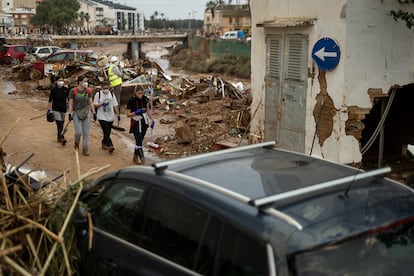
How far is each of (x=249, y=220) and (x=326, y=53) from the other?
Answer: 650 cm

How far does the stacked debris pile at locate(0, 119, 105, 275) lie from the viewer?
4.36m

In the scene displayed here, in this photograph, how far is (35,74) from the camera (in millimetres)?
27797

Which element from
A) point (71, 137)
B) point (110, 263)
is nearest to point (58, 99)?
point (71, 137)

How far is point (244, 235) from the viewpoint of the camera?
335 centimetres

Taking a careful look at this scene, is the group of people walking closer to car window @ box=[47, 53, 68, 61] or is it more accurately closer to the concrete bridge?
car window @ box=[47, 53, 68, 61]

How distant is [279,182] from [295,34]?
6566 mm

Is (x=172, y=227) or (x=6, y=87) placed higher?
(x=172, y=227)

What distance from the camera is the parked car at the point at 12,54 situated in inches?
1406

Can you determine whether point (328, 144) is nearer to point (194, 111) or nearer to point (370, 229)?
point (370, 229)

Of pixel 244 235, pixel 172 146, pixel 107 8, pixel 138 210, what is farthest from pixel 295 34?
pixel 107 8

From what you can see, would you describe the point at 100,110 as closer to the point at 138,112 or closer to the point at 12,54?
the point at 138,112

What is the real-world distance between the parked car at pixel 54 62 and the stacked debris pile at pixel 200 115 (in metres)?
5.24

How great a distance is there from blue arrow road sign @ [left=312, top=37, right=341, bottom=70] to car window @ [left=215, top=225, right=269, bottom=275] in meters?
6.31

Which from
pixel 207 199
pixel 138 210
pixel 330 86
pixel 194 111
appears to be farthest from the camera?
pixel 194 111
